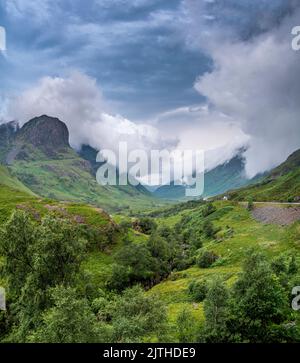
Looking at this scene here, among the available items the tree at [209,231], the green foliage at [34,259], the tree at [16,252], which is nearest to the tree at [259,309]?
the green foliage at [34,259]

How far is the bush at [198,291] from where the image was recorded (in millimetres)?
70375

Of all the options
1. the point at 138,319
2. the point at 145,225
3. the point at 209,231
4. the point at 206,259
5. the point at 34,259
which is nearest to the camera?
the point at 138,319

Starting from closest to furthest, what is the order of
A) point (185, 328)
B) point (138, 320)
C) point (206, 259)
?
point (138, 320) → point (185, 328) → point (206, 259)

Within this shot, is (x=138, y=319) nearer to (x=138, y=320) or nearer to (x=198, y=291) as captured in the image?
(x=138, y=320)

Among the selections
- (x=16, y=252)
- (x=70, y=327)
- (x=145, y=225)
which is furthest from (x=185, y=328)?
(x=145, y=225)

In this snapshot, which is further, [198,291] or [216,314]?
[198,291]

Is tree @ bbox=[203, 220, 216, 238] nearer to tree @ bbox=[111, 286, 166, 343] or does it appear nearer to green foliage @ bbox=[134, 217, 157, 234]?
green foliage @ bbox=[134, 217, 157, 234]

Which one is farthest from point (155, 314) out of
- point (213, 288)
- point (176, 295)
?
point (176, 295)

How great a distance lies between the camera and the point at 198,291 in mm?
71750

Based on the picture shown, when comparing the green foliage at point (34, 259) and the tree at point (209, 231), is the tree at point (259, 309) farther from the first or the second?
the tree at point (209, 231)

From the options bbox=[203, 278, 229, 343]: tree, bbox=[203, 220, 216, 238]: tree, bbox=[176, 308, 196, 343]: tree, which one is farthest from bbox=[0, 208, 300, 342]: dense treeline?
bbox=[203, 220, 216, 238]: tree

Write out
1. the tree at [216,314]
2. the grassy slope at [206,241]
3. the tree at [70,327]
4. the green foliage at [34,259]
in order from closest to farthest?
the tree at [70,327]
the tree at [216,314]
the green foliage at [34,259]
the grassy slope at [206,241]
